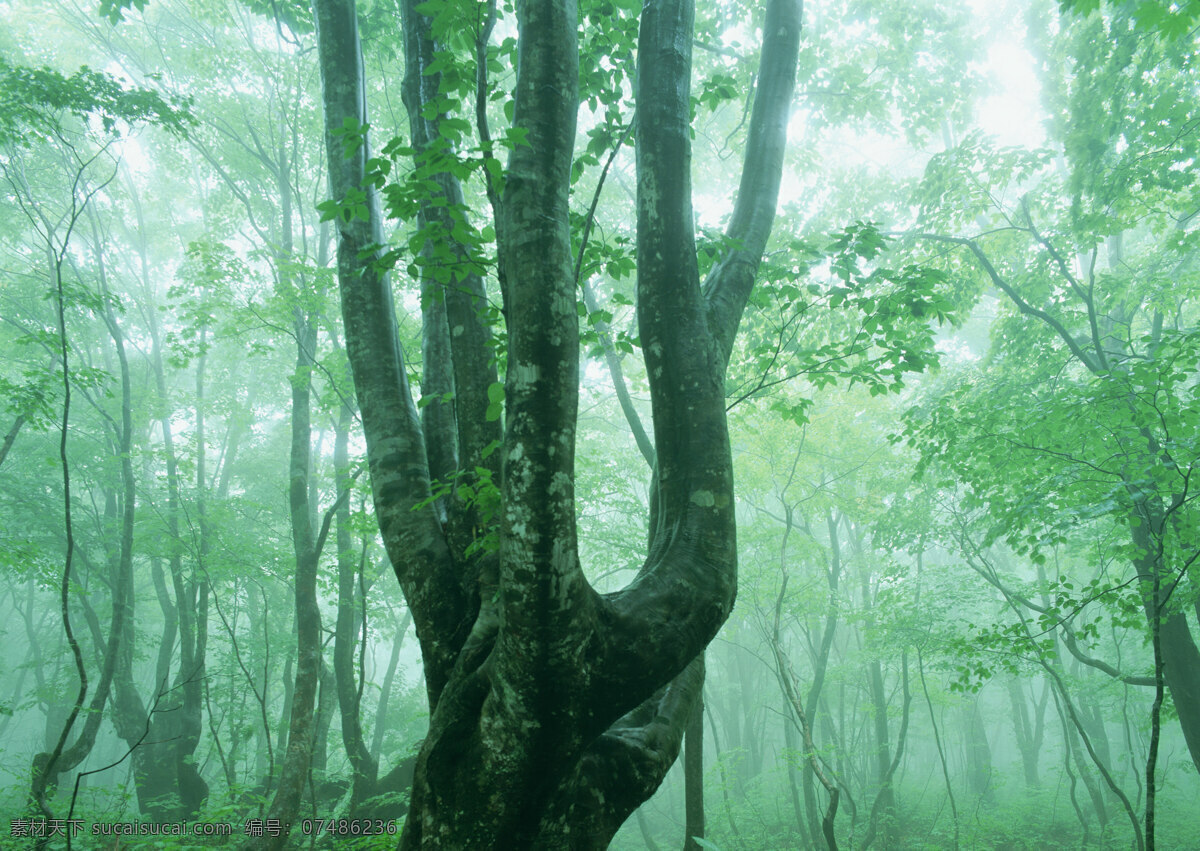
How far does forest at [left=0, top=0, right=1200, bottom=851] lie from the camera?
2018 millimetres

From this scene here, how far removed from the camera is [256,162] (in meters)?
12.8

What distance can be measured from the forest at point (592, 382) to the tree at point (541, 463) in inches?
0.6

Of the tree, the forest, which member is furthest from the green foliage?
the tree

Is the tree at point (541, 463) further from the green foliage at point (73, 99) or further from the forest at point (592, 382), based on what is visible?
the green foliage at point (73, 99)

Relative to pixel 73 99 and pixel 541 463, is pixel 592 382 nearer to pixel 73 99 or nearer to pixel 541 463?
pixel 73 99

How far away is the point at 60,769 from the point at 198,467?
1016cm

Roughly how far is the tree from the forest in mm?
16

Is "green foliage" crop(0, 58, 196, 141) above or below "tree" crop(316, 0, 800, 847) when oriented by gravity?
above

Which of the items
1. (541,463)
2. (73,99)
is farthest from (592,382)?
(541,463)

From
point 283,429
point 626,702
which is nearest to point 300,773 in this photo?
point 626,702

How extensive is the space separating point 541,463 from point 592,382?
10.3 meters

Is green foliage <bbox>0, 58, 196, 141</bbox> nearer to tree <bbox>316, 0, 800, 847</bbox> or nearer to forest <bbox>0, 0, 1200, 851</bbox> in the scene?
forest <bbox>0, 0, 1200, 851</bbox>

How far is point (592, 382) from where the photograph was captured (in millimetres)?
11977

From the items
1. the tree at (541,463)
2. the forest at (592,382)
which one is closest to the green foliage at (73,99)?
the forest at (592,382)
